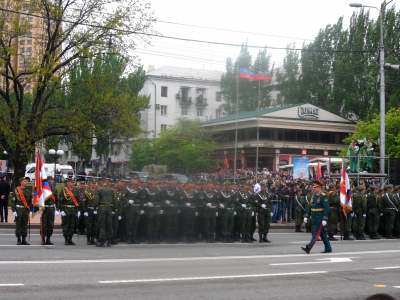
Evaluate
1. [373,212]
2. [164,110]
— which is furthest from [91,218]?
[164,110]

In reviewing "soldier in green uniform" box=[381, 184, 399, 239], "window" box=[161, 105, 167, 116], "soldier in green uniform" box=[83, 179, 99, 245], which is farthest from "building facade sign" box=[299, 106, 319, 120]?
"soldier in green uniform" box=[83, 179, 99, 245]

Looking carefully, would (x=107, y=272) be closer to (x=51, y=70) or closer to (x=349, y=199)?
(x=349, y=199)

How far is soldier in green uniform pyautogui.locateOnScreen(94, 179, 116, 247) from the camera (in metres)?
17.5

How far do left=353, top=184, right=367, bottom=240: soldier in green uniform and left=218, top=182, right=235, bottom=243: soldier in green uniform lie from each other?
17.0 feet

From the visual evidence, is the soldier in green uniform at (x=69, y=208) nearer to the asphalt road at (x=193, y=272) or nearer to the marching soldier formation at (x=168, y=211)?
the marching soldier formation at (x=168, y=211)

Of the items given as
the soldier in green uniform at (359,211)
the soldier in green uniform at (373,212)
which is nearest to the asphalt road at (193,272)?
the soldier in green uniform at (359,211)

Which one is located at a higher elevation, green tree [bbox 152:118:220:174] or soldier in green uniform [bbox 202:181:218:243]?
green tree [bbox 152:118:220:174]

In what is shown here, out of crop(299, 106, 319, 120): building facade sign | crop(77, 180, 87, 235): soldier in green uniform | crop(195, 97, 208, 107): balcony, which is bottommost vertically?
crop(77, 180, 87, 235): soldier in green uniform

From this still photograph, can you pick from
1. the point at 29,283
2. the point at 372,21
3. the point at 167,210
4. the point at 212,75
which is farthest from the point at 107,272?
the point at 212,75

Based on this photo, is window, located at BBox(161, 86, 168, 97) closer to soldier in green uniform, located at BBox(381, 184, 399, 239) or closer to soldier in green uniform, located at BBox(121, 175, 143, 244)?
soldier in green uniform, located at BBox(381, 184, 399, 239)

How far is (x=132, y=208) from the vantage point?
1884cm

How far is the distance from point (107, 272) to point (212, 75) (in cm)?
7284

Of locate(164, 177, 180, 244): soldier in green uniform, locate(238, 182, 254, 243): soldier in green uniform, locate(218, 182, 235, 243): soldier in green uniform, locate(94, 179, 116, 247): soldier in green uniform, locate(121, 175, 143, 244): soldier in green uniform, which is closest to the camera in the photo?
locate(94, 179, 116, 247): soldier in green uniform

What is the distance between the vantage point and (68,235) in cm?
1805
